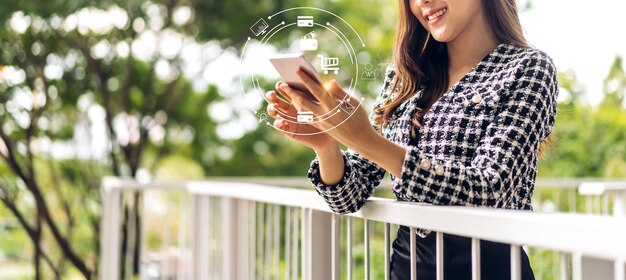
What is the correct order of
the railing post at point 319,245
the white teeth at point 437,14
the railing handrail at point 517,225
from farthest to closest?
the railing post at point 319,245 < the white teeth at point 437,14 < the railing handrail at point 517,225

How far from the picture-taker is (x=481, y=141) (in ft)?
4.41

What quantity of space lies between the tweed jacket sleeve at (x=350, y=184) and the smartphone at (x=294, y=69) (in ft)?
0.88

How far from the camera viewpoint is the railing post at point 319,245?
178 centimetres

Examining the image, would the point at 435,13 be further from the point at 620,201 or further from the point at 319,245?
the point at 620,201

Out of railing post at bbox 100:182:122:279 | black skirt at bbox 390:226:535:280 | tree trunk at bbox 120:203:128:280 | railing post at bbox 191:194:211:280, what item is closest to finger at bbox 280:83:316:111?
black skirt at bbox 390:226:535:280

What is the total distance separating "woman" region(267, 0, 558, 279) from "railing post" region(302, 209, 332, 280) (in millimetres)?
262

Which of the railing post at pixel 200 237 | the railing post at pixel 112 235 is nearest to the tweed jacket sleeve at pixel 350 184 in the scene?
the railing post at pixel 200 237

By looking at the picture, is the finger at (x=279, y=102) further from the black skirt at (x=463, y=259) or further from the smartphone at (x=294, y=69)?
the black skirt at (x=463, y=259)

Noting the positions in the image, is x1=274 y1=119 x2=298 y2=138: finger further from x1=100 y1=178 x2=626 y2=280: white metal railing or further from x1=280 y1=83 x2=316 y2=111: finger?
x1=100 y1=178 x2=626 y2=280: white metal railing

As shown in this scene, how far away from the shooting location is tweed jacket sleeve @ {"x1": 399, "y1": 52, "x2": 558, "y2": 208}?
1.26 metres

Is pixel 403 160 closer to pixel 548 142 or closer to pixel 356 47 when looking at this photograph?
pixel 356 47

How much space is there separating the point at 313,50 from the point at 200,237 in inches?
64.8

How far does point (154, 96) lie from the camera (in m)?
5.72
